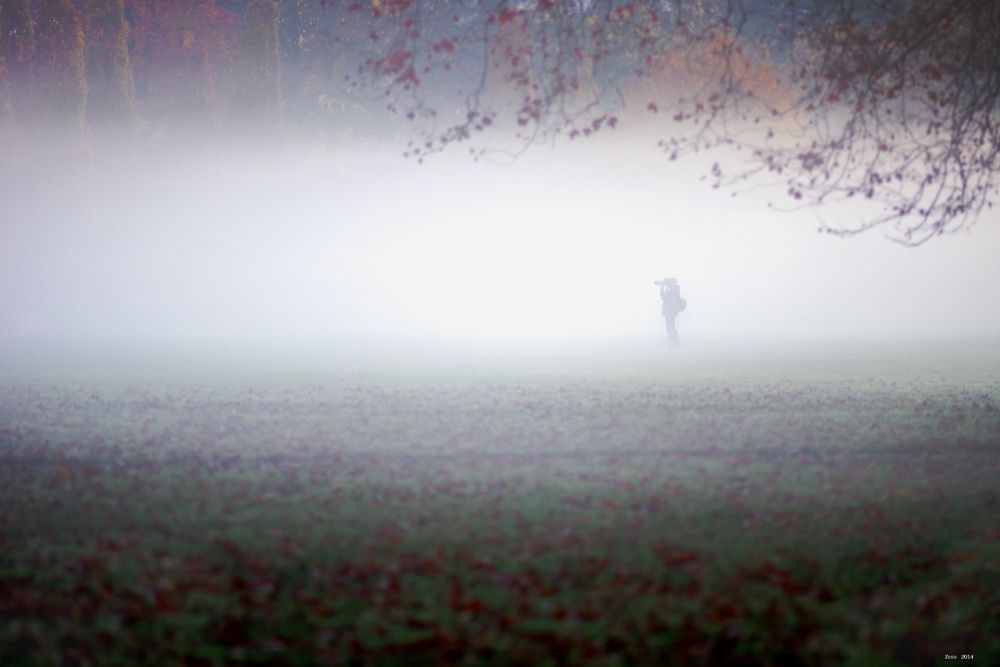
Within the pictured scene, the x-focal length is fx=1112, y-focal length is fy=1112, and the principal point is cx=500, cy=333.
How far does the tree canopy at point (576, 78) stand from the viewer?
13.1 meters

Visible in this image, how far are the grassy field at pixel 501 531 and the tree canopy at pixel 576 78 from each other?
11.6 feet

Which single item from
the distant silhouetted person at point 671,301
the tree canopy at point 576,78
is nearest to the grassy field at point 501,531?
the tree canopy at point 576,78

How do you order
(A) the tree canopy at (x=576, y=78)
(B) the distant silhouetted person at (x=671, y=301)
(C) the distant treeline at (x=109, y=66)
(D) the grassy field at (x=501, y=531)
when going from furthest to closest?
(C) the distant treeline at (x=109, y=66) < (B) the distant silhouetted person at (x=671, y=301) < (A) the tree canopy at (x=576, y=78) < (D) the grassy field at (x=501, y=531)

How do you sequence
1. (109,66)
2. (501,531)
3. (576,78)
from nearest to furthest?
(501,531) → (576,78) → (109,66)

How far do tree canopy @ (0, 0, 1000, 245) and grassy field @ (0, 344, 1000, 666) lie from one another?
139 inches

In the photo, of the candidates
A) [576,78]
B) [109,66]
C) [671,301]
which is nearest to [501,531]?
[576,78]

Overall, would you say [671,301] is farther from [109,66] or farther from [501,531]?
[501,531]

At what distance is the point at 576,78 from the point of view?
13359 mm

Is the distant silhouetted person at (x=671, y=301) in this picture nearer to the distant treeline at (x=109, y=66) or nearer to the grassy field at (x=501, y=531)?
the distant treeline at (x=109, y=66)

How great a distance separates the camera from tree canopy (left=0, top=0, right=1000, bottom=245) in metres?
13.1

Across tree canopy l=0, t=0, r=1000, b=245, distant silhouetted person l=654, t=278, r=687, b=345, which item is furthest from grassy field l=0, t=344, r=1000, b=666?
distant silhouetted person l=654, t=278, r=687, b=345

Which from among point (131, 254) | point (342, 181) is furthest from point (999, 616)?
point (131, 254)

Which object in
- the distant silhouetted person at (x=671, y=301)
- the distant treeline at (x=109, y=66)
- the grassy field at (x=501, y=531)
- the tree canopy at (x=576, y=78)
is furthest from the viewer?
the distant treeline at (x=109, y=66)

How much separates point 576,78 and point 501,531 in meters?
6.46
